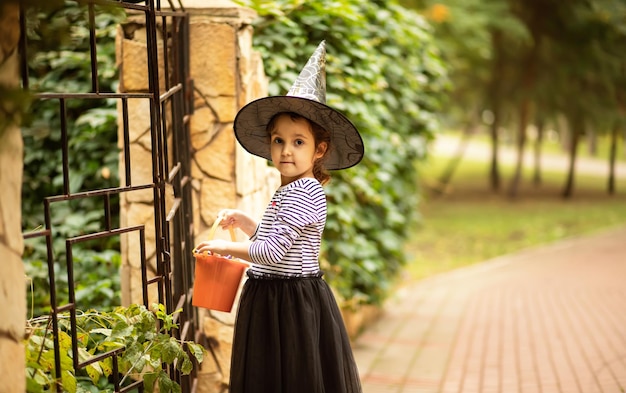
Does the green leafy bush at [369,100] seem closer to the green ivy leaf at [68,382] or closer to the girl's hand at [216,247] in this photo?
the girl's hand at [216,247]

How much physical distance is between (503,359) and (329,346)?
2937 millimetres

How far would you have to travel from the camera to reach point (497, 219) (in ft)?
56.4

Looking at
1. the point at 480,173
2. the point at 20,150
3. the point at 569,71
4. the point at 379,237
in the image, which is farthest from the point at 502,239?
the point at 480,173

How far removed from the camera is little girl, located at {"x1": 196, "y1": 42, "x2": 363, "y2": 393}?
284 cm

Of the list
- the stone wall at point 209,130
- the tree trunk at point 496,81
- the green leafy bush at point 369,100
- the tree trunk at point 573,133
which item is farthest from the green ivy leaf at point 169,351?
the tree trunk at point 496,81

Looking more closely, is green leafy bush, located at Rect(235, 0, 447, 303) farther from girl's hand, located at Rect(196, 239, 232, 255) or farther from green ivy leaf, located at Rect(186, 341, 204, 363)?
green ivy leaf, located at Rect(186, 341, 204, 363)

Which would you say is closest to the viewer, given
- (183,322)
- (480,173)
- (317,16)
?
(183,322)

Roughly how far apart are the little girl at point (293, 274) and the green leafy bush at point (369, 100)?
4.57 ft

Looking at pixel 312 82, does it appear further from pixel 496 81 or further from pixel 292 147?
pixel 496 81

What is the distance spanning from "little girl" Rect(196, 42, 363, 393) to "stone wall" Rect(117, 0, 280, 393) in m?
0.85

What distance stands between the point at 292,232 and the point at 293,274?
190mm

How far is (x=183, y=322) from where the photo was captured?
3.55 metres

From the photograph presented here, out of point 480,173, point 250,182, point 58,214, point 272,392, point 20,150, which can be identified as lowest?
point 480,173

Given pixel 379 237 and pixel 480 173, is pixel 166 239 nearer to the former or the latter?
pixel 379 237
